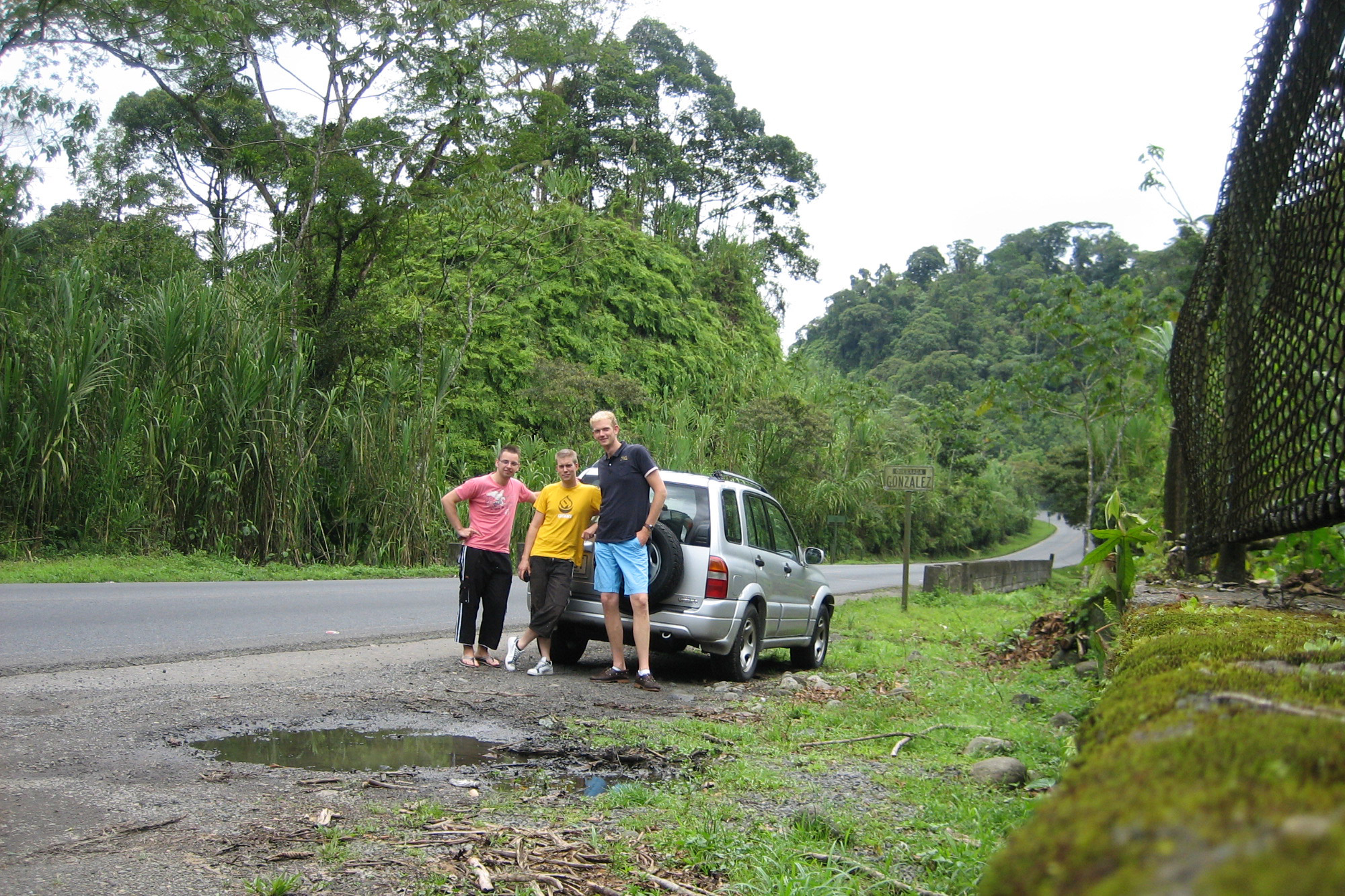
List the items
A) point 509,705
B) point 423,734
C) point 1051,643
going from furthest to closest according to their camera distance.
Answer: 1. point 1051,643
2. point 509,705
3. point 423,734

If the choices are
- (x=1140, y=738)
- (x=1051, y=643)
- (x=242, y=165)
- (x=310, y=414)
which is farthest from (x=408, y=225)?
(x=1140, y=738)

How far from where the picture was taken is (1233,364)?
504 cm

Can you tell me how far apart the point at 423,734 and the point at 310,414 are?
44.5ft

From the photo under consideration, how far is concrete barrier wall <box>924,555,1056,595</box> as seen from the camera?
21.2m

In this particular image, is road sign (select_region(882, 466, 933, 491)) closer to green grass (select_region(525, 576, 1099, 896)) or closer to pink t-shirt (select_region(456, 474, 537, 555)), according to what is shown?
green grass (select_region(525, 576, 1099, 896))

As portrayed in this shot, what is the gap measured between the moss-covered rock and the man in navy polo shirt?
6.80 meters

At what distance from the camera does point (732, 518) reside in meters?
9.42

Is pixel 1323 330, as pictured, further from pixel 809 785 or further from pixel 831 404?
pixel 831 404

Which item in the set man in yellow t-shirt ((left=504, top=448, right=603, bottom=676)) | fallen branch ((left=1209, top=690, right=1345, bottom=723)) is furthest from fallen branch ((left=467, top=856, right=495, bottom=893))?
man in yellow t-shirt ((left=504, top=448, right=603, bottom=676))

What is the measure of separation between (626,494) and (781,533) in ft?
8.78

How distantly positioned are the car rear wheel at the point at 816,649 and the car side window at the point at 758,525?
1251 mm

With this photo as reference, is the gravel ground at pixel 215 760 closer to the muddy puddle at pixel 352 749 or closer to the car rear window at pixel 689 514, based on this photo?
the muddy puddle at pixel 352 749

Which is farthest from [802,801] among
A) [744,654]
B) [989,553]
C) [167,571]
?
[989,553]

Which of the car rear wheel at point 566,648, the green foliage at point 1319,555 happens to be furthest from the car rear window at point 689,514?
the green foliage at point 1319,555
